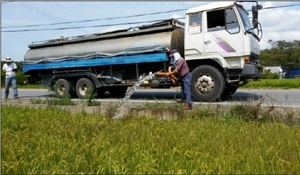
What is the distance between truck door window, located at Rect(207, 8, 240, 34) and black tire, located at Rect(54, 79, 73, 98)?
220 inches

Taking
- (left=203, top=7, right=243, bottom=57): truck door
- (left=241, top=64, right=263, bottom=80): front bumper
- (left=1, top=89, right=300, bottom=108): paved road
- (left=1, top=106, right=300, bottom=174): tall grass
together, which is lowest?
(left=1, top=106, right=300, bottom=174): tall grass

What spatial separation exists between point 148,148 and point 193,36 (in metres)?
5.62

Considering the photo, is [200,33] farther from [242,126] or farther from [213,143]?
[213,143]

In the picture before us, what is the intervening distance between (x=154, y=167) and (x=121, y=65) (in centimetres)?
706

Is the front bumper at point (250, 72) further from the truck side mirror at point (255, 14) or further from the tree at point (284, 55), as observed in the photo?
the tree at point (284, 55)

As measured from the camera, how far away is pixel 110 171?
256 centimetres

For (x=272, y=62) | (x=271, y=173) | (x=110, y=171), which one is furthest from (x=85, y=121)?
(x=272, y=62)

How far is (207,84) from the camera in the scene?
25.5 ft

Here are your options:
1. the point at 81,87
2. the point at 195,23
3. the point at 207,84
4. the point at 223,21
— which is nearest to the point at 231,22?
the point at 223,21

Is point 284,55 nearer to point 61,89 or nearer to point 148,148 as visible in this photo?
point 61,89

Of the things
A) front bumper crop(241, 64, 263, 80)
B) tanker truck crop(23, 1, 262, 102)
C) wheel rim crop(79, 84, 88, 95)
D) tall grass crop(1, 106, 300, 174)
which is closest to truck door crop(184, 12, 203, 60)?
tanker truck crop(23, 1, 262, 102)

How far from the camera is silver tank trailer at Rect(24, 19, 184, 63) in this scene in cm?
848

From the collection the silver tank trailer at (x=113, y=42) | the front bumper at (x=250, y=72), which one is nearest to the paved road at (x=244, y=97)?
the front bumper at (x=250, y=72)

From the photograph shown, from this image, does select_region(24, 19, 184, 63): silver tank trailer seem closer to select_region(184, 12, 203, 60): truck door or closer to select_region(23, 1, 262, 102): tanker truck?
select_region(23, 1, 262, 102): tanker truck
